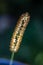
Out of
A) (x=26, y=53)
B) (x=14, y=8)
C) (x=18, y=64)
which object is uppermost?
(x=14, y=8)

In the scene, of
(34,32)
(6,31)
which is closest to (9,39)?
(6,31)

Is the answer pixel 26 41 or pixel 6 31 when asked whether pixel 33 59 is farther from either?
pixel 6 31

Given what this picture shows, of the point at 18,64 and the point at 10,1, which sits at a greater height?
the point at 10,1

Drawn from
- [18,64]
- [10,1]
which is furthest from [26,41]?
[10,1]

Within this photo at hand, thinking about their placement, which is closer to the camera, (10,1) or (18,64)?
(18,64)

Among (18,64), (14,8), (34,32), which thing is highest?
(14,8)

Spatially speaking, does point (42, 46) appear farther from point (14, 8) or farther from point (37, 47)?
point (14, 8)
